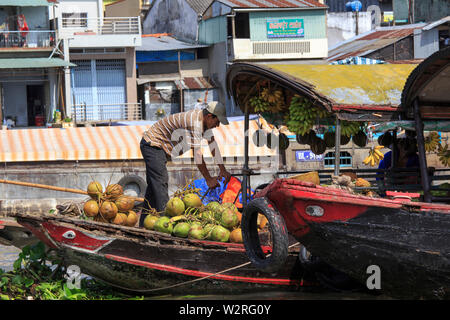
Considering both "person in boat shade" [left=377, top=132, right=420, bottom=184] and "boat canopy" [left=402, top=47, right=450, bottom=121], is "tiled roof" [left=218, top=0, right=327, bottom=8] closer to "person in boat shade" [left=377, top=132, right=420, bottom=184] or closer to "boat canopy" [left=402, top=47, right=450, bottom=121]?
→ "person in boat shade" [left=377, top=132, right=420, bottom=184]

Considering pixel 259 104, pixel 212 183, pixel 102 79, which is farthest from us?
pixel 102 79

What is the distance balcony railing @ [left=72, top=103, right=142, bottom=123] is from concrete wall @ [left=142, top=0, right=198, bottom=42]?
4500 millimetres

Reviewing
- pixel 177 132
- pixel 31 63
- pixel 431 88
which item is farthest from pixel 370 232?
pixel 31 63

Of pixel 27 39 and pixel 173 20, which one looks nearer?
pixel 27 39

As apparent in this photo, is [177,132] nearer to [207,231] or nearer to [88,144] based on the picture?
[207,231]

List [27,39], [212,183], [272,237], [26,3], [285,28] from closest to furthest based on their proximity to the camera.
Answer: [272,237], [212,183], [26,3], [27,39], [285,28]

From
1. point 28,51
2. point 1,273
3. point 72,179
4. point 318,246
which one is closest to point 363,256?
point 318,246

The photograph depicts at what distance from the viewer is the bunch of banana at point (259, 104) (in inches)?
277

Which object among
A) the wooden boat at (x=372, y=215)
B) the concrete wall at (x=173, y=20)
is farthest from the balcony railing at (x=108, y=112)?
the wooden boat at (x=372, y=215)

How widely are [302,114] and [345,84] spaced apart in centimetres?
53

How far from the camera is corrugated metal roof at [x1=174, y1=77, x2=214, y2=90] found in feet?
79.4

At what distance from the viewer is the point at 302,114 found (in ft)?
21.0

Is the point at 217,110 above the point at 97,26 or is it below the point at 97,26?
below
